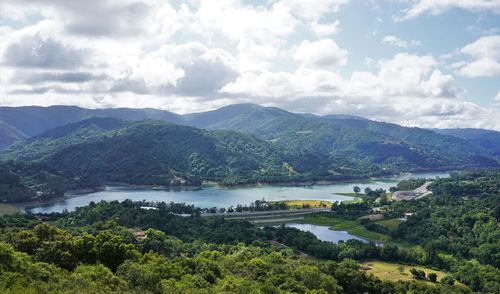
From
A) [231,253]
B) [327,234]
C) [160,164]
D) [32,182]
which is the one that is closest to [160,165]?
[160,164]

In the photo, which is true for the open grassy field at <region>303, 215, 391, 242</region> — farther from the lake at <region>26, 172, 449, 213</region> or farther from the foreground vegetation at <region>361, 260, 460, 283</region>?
the lake at <region>26, 172, 449, 213</region>

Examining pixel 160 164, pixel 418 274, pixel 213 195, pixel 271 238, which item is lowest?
pixel 418 274

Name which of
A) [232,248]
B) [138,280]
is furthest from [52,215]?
[138,280]

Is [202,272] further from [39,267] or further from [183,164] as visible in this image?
[183,164]

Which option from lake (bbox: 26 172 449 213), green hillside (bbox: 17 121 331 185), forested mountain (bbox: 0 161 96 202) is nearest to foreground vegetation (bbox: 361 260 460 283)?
lake (bbox: 26 172 449 213)

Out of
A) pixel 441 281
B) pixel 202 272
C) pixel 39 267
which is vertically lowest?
pixel 441 281

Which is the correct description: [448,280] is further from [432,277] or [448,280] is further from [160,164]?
[160,164]

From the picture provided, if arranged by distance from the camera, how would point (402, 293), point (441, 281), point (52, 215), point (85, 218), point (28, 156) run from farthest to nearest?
point (28, 156) < point (52, 215) < point (85, 218) < point (441, 281) < point (402, 293)

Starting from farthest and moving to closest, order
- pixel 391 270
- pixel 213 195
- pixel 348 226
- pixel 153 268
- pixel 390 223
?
pixel 213 195
pixel 348 226
pixel 390 223
pixel 391 270
pixel 153 268
